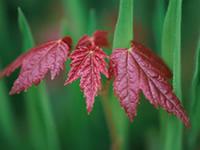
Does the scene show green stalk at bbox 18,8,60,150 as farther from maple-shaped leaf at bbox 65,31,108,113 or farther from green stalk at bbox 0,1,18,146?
maple-shaped leaf at bbox 65,31,108,113

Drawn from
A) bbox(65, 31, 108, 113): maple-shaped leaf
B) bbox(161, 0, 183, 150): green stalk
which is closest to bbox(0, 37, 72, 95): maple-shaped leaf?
bbox(65, 31, 108, 113): maple-shaped leaf

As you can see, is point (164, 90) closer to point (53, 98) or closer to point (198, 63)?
point (198, 63)

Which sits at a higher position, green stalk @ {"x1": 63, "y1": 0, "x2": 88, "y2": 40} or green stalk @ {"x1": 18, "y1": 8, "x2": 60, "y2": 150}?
green stalk @ {"x1": 63, "y1": 0, "x2": 88, "y2": 40}

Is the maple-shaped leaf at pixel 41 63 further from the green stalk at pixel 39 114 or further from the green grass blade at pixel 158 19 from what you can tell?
the green grass blade at pixel 158 19

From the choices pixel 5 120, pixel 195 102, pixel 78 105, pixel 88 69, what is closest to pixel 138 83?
pixel 88 69

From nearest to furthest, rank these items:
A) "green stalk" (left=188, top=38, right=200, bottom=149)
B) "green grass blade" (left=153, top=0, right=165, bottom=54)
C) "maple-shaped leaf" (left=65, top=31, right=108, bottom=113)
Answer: "maple-shaped leaf" (left=65, top=31, right=108, bottom=113) → "green stalk" (left=188, top=38, right=200, bottom=149) → "green grass blade" (left=153, top=0, right=165, bottom=54)

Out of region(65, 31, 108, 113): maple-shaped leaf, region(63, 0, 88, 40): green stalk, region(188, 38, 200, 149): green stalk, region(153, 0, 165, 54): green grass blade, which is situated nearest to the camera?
region(65, 31, 108, 113): maple-shaped leaf
